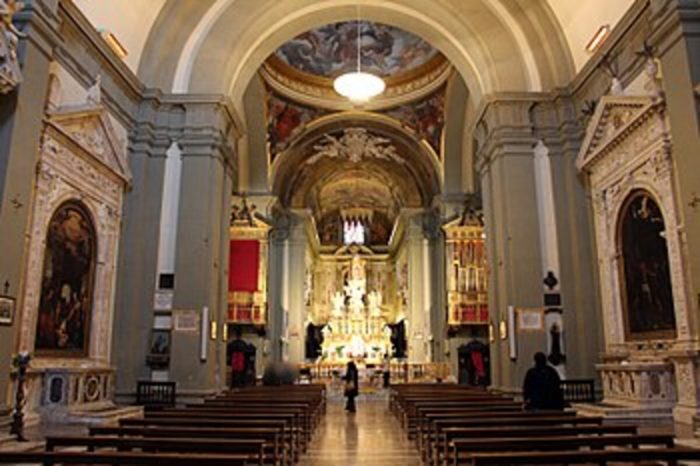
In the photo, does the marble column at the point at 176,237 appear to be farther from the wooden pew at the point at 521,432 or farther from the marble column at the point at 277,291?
the marble column at the point at 277,291

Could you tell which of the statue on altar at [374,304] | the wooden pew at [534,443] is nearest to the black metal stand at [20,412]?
the wooden pew at [534,443]

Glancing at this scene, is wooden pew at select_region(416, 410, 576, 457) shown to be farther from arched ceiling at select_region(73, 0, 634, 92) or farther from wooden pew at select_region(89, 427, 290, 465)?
arched ceiling at select_region(73, 0, 634, 92)

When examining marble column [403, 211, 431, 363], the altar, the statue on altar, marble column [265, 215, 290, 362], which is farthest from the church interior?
the statue on altar

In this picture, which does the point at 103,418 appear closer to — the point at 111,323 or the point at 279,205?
the point at 111,323

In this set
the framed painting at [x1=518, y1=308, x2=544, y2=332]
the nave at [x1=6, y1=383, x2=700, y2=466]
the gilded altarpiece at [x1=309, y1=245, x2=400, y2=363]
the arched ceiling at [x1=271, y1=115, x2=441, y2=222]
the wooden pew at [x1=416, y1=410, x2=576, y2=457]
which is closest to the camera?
the nave at [x1=6, y1=383, x2=700, y2=466]

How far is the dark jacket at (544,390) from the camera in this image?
5.46 m

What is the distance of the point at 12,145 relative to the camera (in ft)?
18.7

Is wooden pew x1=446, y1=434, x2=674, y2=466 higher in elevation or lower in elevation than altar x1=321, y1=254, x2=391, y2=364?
lower

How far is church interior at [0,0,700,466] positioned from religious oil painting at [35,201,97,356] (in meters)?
0.04

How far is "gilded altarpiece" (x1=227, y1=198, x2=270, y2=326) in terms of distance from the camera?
53.4ft

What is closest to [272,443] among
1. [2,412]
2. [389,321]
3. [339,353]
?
[2,412]

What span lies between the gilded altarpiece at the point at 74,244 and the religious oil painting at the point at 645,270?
6.74m

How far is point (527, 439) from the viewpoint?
3326mm

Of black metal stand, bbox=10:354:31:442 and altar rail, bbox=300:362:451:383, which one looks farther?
altar rail, bbox=300:362:451:383
